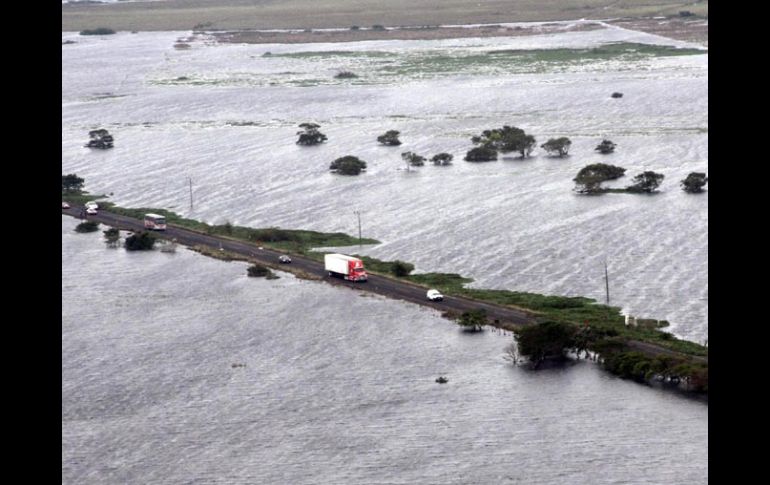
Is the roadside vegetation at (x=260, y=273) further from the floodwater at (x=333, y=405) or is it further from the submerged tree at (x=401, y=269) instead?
the submerged tree at (x=401, y=269)

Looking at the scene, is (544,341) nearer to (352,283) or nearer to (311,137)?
(352,283)

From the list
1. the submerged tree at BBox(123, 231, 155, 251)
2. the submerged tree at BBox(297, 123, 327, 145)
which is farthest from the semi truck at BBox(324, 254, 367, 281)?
the submerged tree at BBox(297, 123, 327, 145)

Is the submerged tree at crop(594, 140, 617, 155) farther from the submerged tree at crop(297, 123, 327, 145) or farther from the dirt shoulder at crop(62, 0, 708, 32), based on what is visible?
the dirt shoulder at crop(62, 0, 708, 32)

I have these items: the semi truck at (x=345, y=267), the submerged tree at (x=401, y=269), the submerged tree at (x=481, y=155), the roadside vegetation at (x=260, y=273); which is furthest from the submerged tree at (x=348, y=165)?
the submerged tree at (x=401, y=269)

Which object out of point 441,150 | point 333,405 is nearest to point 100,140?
point 441,150
